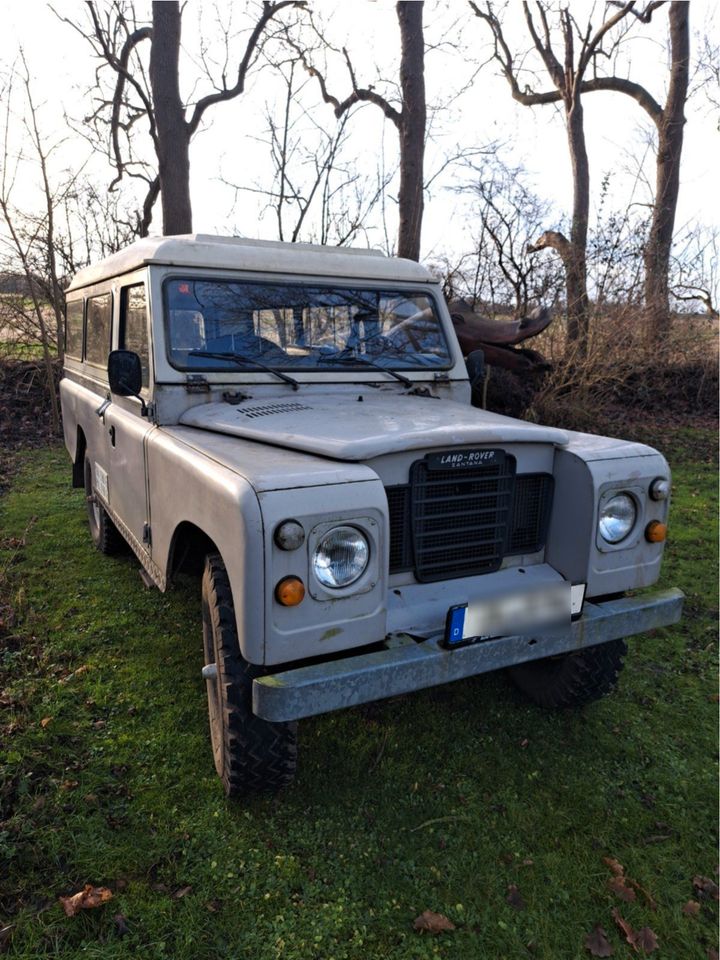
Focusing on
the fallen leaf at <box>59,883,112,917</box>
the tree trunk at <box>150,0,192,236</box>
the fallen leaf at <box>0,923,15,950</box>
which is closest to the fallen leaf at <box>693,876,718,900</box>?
the fallen leaf at <box>59,883,112,917</box>

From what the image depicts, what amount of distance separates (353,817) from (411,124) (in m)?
9.86

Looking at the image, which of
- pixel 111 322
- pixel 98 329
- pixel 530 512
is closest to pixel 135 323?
pixel 111 322

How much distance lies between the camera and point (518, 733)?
137 inches

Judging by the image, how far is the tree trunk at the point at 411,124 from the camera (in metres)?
10.0

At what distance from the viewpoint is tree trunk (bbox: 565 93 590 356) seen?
11.1 meters

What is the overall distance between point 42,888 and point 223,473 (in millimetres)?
1623

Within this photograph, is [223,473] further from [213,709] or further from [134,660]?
Answer: [134,660]

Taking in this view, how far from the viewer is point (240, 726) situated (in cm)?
260

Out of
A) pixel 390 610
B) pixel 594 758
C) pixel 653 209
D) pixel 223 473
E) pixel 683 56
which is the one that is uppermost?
pixel 683 56

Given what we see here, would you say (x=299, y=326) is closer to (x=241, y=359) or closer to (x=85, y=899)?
(x=241, y=359)

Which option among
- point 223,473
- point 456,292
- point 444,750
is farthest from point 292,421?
point 456,292

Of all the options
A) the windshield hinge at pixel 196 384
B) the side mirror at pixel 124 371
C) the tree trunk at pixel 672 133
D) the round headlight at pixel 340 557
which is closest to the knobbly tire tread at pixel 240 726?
the round headlight at pixel 340 557

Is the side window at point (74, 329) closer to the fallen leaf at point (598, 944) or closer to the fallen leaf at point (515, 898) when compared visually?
the fallen leaf at point (515, 898)

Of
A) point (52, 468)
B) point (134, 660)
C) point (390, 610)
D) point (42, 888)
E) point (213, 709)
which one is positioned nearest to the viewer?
point (42, 888)
